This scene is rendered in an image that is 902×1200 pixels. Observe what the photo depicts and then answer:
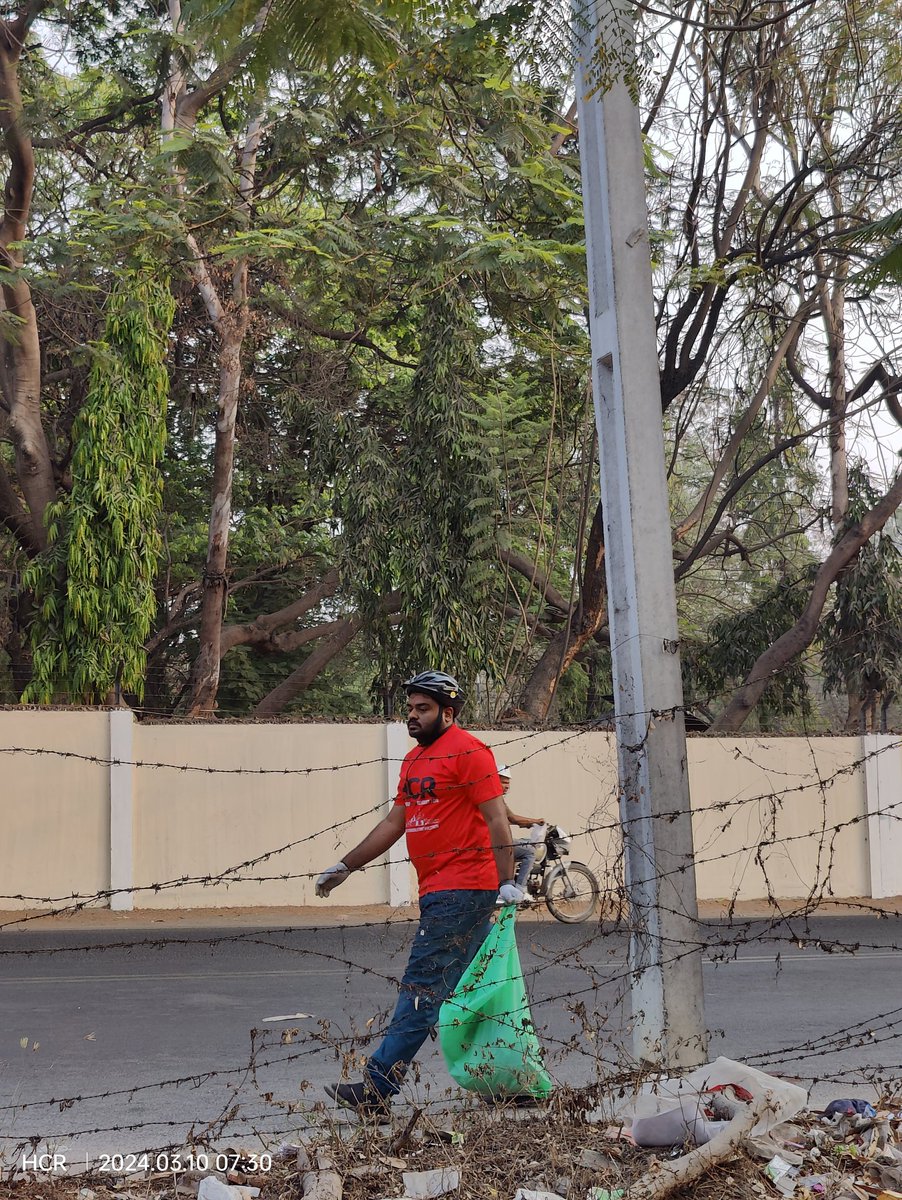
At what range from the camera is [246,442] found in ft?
69.9

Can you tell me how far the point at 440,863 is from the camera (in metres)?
5.04

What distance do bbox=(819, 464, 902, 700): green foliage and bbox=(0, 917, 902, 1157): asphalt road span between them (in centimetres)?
863

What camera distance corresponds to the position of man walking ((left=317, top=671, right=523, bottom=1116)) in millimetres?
4895

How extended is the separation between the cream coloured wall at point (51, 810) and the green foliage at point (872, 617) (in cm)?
1186

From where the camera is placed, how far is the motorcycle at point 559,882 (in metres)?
13.0

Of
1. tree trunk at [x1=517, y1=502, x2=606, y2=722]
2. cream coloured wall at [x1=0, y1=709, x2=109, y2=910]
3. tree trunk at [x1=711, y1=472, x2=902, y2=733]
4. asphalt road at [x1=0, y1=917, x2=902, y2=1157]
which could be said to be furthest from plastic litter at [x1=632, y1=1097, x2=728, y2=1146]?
tree trunk at [x1=711, y1=472, x2=902, y2=733]

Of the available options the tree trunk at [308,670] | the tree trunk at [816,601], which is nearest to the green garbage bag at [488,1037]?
the tree trunk at [816,601]

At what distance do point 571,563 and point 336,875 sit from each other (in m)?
18.1

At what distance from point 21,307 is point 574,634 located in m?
8.80

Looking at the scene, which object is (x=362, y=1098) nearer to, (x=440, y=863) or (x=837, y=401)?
(x=440, y=863)

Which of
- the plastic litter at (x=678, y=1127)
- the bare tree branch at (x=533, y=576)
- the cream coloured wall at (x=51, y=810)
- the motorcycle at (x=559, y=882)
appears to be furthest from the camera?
the bare tree branch at (x=533, y=576)

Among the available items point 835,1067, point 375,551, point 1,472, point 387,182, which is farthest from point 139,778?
point 835,1067

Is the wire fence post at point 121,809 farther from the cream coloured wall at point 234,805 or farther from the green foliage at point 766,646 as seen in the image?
the green foliage at point 766,646

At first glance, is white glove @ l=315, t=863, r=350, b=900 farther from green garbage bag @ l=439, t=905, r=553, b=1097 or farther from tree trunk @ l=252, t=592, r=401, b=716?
tree trunk @ l=252, t=592, r=401, b=716
